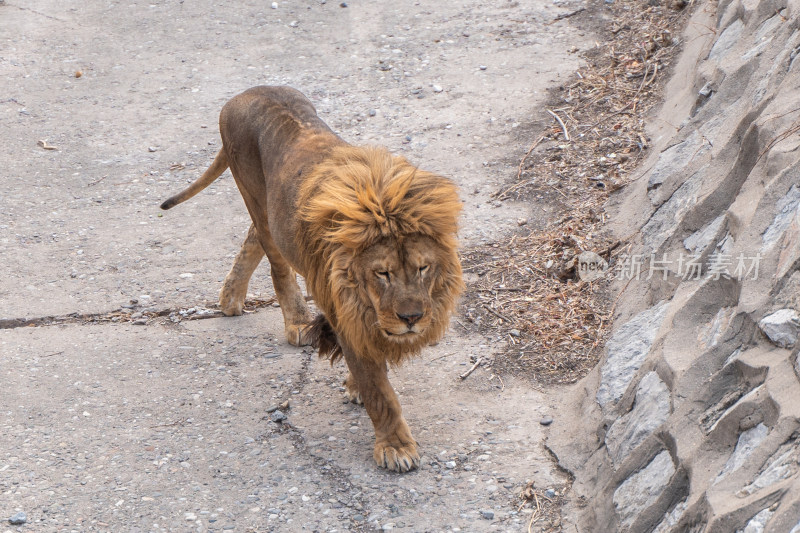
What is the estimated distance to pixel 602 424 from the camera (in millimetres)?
4188

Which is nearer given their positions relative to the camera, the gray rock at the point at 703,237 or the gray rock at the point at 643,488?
the gray rock at the point at 643,488

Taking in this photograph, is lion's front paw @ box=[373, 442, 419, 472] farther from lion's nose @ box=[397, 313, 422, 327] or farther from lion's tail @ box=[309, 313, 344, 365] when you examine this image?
lion's nose @ box=[397, 313, 422, 327]

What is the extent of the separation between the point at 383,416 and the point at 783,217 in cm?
211

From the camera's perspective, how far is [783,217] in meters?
3.66

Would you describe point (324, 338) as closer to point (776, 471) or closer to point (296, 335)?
point (296, 335)

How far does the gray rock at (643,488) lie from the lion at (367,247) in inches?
46.4

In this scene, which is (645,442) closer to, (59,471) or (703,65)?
(59,471)

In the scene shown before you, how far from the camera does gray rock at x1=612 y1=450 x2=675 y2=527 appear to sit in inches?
135

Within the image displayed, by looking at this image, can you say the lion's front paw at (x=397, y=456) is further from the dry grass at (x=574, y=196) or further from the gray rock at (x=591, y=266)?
the gray rock at (x=591, y=266)

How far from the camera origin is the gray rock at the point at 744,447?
118 inches

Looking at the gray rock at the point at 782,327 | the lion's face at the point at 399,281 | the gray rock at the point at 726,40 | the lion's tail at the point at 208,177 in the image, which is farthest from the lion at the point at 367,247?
the gray rock at the point at 726,40

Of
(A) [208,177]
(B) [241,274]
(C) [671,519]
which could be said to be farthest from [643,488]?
(A) [208,177]

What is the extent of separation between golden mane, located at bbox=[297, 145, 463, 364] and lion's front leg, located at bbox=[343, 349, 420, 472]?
108mm

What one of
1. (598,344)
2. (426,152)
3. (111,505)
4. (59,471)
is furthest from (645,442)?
(426,152)
